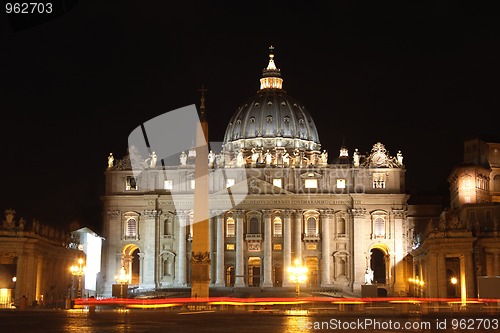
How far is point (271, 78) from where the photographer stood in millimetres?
152875

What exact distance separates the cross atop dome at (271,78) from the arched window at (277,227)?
43.1m

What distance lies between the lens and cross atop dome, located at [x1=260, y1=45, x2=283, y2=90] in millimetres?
152625

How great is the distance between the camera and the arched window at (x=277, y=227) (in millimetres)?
113250

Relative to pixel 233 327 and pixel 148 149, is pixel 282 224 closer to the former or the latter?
pixel 148 149

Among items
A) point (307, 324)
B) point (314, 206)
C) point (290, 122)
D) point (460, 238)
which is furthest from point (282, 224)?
point (307, 324)

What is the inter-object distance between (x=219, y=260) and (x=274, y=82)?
1902 inches

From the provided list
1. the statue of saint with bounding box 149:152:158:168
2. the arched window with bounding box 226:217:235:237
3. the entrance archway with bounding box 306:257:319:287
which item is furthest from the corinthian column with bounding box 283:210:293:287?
the statue of saint with bounding box 149:152:158:168

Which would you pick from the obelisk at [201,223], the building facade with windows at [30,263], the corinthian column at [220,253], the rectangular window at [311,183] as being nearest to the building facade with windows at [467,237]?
the rectangular window at [311,183]

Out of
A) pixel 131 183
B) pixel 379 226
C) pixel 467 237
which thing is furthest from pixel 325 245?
pixel 467 237

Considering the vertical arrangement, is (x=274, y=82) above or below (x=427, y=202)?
above

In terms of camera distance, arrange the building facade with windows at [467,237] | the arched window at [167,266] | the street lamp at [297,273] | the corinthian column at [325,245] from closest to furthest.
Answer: the building facade with windows at [467,237]
the street lamp at [297,273]
the corinthian column at [325,245]
the arched window at [167,266]

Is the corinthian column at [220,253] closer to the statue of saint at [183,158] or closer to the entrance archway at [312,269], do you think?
the statue of saint at [183,158]

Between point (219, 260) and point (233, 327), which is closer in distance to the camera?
point (233, 327)

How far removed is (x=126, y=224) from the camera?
115125mm
